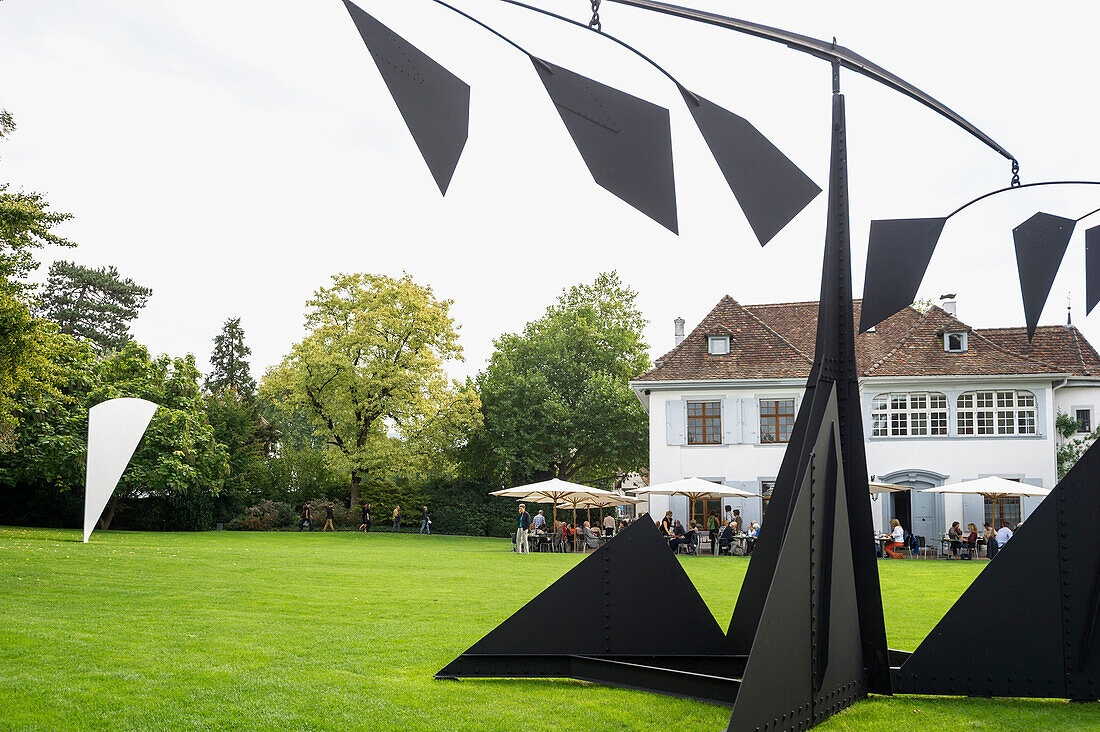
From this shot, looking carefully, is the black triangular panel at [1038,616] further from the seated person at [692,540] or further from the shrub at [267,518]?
the shrub at [267,518]

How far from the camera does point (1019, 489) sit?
2345 centimetres

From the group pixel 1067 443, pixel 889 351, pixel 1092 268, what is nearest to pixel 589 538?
pixel 889 351

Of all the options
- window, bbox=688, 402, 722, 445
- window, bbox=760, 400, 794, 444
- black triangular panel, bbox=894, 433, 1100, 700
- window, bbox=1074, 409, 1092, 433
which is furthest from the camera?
window, bbox=688, 402, 722, 445

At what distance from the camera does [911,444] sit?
96.5ft

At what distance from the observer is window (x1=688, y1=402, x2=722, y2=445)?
30922mm

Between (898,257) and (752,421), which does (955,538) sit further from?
(898,257)

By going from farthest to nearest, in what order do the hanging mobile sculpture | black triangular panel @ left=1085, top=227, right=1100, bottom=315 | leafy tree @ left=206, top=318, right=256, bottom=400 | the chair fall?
leafy tree @ left=206, top=318, right=256, bottom=400, the chair, black triangular panel @ left=1085, top=227, right=1100, bottom=315, the hanging mobile sculpture

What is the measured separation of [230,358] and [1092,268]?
222 feet

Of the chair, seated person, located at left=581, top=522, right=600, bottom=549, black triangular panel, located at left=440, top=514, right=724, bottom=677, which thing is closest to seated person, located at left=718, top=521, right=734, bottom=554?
seated person, located at left=581, top=522, right=600, bottom=549

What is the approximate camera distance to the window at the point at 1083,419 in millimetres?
29344

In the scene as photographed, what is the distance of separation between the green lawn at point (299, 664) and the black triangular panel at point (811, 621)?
305 mm

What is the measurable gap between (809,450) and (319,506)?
34489mm

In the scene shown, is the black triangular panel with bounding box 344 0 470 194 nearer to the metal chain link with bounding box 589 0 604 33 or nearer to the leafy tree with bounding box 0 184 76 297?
the metal chain link with bounding box 589 0 604 33

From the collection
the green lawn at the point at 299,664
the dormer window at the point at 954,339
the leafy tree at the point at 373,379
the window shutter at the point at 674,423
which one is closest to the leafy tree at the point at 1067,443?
the dormer window at the point at 954,339
